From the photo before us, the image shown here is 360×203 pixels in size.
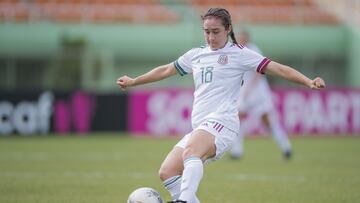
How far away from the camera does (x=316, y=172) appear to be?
13.9m

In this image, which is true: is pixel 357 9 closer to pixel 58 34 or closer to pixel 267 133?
pixel 267 133

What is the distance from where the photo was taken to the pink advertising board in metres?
25.1

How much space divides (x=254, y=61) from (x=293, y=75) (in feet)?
1.58

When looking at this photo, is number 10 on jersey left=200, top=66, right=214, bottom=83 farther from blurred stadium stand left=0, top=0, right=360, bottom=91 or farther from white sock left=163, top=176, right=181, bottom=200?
blurred stadium stand left=0, top=0, right=360, bottom=91

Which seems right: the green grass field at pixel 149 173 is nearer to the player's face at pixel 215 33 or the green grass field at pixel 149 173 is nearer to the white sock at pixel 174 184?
the white sock at pixel 174 184

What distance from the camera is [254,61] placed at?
8156mm

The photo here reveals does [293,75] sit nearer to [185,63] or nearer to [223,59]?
[223,59]

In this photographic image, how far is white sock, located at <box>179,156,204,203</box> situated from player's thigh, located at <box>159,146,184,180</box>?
34 centimetres

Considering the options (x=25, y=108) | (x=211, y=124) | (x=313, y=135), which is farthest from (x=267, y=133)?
(x=211, y=124)

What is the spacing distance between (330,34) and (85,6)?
409 inches

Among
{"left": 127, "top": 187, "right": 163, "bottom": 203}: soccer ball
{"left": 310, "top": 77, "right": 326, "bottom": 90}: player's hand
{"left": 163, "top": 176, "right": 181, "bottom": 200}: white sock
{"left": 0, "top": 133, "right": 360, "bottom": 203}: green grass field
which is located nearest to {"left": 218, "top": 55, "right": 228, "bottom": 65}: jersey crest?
{"left": 310, "top": 77, "right": 326, "bottom": 90}: player's hand

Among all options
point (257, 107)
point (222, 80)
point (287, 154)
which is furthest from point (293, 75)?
point (257, 107)

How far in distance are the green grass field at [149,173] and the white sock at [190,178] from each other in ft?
7.03

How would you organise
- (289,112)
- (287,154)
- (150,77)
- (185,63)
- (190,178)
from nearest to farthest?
(190,178) → (185,63) → (150,77) → (287,154) → (289,112)
